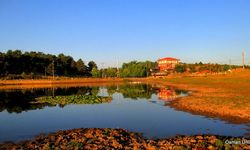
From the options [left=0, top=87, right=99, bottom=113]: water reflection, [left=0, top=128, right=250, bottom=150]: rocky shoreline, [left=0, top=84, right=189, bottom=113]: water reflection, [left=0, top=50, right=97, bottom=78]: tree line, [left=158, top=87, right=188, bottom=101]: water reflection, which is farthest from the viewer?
→ [left=0, top=50, right=97, bottom=78]: tree line

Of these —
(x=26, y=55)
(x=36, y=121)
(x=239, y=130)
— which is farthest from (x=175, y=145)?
(x=26, y=55)

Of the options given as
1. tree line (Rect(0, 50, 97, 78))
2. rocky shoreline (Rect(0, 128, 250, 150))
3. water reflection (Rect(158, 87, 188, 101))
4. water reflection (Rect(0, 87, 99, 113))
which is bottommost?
water reflection (Rect(0, 87, 99, 113))

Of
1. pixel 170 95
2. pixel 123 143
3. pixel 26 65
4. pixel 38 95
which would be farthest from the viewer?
pixel 26 65

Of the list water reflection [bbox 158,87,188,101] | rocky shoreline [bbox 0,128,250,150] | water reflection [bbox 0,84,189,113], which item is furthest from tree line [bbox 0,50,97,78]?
rocky shoreline [bbox 0,128,250,150]

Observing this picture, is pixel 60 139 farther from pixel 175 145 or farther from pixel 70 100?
pixel 70 100

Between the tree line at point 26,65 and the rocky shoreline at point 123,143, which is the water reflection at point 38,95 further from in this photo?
the tree line at point 26,65

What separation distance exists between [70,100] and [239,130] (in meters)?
37.9

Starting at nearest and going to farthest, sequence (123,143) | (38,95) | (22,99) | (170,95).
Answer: (123,143) < (22,99) < (170,95) < (38,95)

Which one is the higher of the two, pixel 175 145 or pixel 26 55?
pixel 26 55

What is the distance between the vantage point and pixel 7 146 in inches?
822

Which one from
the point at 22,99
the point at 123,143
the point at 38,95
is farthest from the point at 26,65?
the point at 123,143

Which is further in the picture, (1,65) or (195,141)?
(1,65)

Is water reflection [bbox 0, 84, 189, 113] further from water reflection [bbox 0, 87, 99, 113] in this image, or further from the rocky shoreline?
the rocky shoreline

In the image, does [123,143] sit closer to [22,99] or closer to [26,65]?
[22,99]
